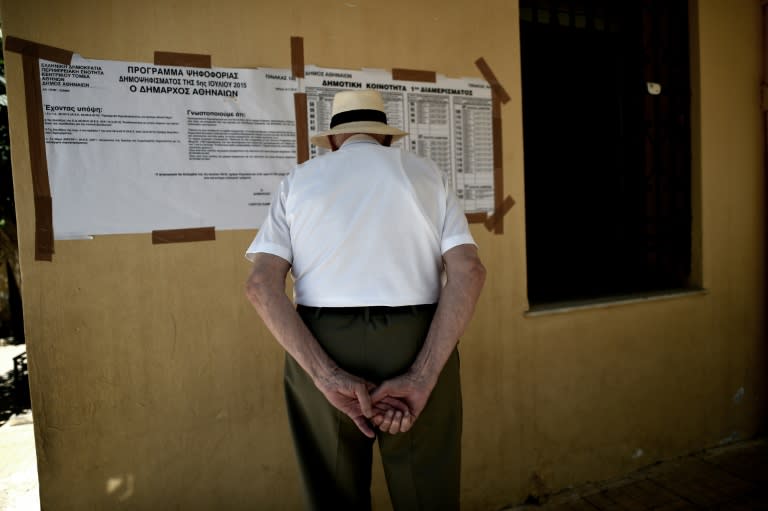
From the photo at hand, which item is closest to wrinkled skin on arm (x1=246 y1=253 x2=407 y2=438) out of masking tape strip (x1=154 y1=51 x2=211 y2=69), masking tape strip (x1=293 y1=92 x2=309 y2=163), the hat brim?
the hat brim

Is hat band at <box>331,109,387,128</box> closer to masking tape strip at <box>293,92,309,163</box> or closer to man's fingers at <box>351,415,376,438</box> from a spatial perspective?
masking tape strip at <box>293,92,309,163</box>

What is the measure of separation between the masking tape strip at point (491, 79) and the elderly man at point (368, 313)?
1373 millimetres

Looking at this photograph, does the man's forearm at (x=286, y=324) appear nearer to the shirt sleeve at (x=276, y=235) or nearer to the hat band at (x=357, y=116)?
the shirt sleeve at (x=276, y=235)

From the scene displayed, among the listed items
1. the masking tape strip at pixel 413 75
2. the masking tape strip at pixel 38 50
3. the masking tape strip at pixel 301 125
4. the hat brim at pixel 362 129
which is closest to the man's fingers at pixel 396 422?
the hat brim at pixel 362 129

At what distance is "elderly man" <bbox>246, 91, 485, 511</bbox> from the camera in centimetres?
161

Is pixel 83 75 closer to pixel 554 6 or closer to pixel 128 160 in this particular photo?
pixel 128 160

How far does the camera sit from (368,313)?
1.62 m

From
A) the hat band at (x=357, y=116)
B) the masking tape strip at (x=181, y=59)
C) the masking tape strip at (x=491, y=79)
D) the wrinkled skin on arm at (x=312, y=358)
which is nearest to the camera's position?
the wrinkled skin on arm at (x=312, y=358)

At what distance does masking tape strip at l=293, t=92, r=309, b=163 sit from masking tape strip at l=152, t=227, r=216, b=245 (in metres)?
0.51

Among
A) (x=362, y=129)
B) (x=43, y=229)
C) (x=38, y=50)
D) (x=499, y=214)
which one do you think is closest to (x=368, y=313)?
(x=362, y=129)

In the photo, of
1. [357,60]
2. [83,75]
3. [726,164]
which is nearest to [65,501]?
[83,75]

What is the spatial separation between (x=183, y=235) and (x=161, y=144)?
0.39 meters

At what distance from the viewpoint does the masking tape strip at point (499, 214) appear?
2.95 metres

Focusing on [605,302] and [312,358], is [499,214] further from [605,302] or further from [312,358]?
[312,358]
